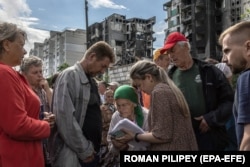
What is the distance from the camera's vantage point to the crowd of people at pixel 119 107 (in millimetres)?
2580

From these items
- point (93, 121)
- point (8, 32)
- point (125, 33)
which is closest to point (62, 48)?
point (125, 33)

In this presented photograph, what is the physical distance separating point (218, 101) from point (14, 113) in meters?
2.21

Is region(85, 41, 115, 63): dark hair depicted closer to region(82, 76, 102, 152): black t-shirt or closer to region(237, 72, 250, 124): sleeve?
region(82, 76, 102, 152): black t-shirt

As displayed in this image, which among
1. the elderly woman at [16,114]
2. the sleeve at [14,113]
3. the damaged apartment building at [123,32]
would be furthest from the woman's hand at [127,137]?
the damaged apartment building at [123,32]

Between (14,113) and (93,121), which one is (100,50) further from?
(14,113)

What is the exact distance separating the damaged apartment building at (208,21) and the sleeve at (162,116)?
4008 centimetres

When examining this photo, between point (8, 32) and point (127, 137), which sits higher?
point (8, 32)

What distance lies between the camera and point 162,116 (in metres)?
2.90

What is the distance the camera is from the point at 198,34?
44656 millimetres

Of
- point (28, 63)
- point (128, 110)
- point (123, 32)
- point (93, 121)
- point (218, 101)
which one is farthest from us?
point (123, 32)

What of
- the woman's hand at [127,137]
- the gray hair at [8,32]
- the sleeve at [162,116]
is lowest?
the woman's hand at [127,137]

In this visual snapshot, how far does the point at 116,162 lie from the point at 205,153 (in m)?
1.46

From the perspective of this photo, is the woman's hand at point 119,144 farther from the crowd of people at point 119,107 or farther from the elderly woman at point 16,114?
the elderly woman at point 16,114

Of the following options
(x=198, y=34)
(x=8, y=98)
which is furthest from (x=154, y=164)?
(x=198, y=34)
